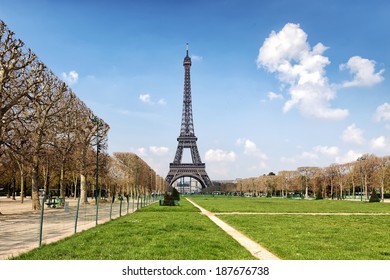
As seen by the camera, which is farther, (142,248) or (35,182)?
(35,182)

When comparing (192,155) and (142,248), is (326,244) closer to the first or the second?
(142,248)

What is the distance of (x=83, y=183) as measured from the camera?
1741 inches

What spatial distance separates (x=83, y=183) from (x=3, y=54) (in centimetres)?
2200

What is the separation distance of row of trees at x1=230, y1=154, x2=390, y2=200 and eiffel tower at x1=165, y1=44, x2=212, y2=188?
18908 mm

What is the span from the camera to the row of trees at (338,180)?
76269mm

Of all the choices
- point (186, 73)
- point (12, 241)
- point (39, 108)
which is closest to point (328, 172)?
point (186, 73)

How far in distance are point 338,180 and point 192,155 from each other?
46.9m

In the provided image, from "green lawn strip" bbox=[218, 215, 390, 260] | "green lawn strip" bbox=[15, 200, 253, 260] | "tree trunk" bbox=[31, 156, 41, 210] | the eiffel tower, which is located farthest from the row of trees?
"green lawn strip" bbox=[15, 200, 253, 260]

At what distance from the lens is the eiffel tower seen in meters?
121

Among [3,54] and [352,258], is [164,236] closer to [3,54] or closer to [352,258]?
[352,258]

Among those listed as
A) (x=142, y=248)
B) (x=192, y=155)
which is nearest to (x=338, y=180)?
(x=192, y=155)

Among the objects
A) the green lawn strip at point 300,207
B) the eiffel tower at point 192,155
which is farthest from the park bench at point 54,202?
the eiffel tower at point 192,155

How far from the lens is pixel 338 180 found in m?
91.6

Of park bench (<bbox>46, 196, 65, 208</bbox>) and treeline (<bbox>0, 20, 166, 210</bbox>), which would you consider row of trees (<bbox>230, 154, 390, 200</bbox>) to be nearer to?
treeline (<bbox>0, 20, 166, 210</bbox>)
